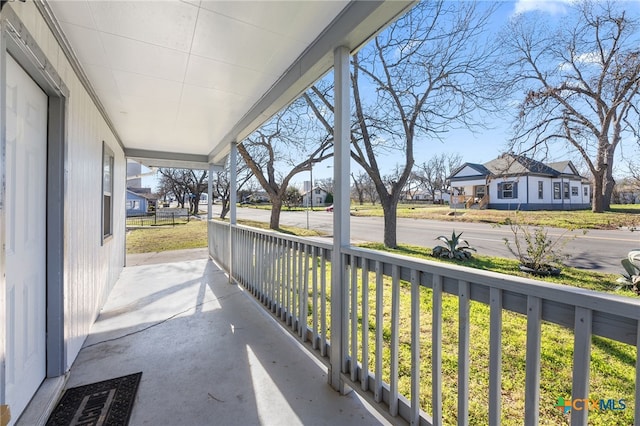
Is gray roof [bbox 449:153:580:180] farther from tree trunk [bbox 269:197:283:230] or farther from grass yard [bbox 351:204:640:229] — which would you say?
tree trunk [bbox 269:197:283:230]

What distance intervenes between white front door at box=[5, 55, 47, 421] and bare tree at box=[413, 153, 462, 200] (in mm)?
3940

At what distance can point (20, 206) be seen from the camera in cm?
167

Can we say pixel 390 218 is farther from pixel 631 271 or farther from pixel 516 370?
pixel 516 370

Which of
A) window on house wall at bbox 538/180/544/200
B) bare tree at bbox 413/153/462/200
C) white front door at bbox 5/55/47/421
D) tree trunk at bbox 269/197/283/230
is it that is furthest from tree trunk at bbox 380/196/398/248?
white front door at bbox 5/55/47/421

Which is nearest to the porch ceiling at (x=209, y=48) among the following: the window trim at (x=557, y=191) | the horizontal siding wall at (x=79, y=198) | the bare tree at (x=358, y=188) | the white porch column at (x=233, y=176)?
the horizontal siding wall at (x=79, y=198)

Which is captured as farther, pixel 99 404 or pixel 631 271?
pixel 631 271

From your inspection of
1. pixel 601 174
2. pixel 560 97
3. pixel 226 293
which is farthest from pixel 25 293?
pixel 560 97

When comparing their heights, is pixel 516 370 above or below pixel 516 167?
below

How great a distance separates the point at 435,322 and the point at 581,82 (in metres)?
3.25

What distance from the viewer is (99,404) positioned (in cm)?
187

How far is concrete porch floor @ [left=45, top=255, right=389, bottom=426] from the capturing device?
1783 mm

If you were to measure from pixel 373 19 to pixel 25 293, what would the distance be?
261cm

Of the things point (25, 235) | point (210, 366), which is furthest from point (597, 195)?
point (25, 235)

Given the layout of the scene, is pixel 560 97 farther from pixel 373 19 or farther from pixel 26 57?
pixel 26 57
